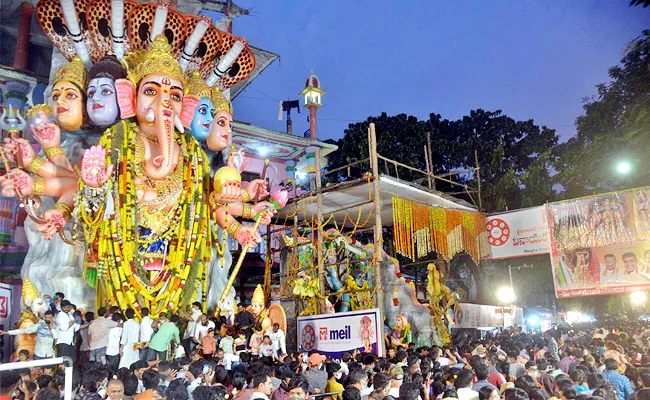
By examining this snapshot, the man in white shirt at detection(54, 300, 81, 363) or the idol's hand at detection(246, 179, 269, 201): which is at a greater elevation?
the idol's hand at detection(246, 179, 269, 201)

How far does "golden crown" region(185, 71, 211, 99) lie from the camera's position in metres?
12.4

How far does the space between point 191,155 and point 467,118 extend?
17.8m

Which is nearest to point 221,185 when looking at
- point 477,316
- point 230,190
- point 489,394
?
point 230,190

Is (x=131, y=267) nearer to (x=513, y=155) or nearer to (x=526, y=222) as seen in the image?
(x=526, y=222)

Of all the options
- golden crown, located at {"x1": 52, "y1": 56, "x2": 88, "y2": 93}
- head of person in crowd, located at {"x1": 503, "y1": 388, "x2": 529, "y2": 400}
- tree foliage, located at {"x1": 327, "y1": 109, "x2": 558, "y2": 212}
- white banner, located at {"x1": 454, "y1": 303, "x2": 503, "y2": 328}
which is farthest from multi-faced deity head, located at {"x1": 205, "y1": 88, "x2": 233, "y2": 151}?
tree foliage, located at {"x1": 327, "y1": 109, "x2": 558, "y2": 212}

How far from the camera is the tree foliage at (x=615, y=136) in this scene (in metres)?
15.0

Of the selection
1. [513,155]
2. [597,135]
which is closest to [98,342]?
[597,135]

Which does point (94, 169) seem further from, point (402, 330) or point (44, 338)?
point (402, 330)

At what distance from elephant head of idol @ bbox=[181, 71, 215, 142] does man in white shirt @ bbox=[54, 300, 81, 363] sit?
4783 mm

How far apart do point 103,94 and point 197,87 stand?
→ 2070mm

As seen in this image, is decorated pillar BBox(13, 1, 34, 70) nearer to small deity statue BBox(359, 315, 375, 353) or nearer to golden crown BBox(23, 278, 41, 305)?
golden crown BBox(23, 278, 41, 305)

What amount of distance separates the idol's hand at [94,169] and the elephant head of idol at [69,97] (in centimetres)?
123

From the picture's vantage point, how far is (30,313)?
9.87 metres

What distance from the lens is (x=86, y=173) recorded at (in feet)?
34.4
